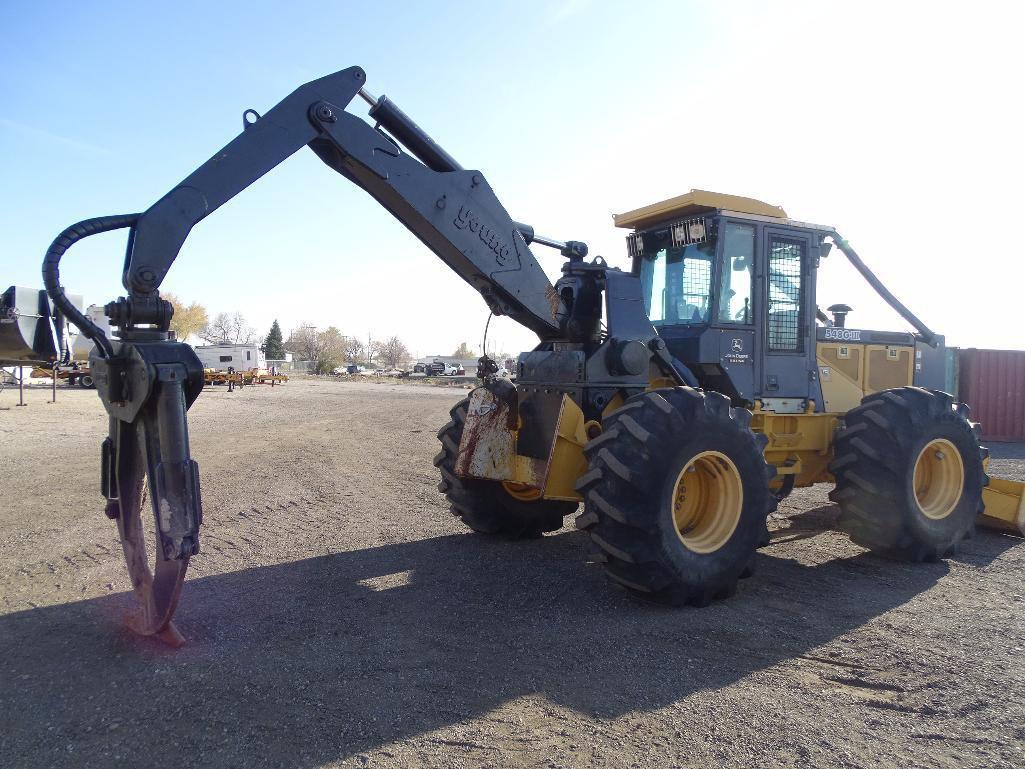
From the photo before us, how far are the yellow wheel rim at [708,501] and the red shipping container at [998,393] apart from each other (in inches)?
663

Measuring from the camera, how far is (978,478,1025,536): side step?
7746 millimetres

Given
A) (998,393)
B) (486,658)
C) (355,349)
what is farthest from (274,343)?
(486,658)

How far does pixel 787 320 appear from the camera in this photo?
283 inches

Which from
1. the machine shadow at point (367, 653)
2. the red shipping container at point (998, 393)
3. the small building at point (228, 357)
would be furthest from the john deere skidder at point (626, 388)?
the small building at point (228, 357)

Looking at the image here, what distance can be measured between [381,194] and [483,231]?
824 mm

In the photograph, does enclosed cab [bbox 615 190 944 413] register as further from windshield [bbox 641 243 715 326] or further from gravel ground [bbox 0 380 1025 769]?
gravel ground [bbox 0 380 1025 769]

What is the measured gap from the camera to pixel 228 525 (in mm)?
7617

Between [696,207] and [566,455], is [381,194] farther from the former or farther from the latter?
[696,207]

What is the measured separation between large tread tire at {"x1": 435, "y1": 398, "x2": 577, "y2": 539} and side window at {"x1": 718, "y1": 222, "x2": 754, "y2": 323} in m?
2.44

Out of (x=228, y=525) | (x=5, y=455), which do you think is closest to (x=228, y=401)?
(x=5, y=455)

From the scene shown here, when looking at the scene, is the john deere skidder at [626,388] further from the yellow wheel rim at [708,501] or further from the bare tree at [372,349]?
the bare tree at [372,349]

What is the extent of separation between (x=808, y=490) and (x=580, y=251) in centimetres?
612

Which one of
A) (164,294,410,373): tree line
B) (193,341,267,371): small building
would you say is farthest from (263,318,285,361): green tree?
(193,341,267,371): small building

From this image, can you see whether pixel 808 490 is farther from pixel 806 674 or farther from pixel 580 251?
pixel 806 674
